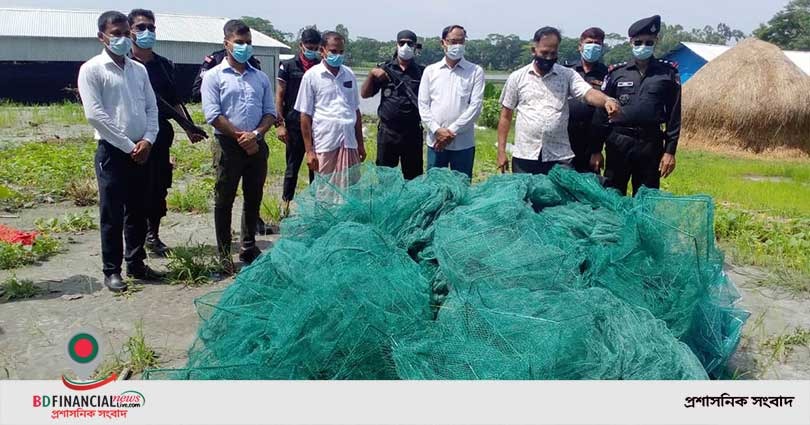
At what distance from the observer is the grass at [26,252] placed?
5.42m

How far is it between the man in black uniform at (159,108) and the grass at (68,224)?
117 centimetres

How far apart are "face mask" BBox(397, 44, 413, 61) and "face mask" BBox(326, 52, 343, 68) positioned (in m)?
0.64

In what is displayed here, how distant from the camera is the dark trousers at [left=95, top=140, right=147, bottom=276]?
15.4 feet

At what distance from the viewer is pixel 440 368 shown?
8.71ft

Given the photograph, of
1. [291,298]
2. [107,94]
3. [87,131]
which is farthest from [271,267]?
[87,131]

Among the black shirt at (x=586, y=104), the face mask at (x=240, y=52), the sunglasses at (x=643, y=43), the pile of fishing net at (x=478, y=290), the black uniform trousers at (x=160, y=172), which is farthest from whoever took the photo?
the black shirt at (x=586, y=104)

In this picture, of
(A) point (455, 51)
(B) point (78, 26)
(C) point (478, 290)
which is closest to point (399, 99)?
(A) point (455, 51)

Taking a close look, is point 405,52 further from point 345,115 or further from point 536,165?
point 536,165

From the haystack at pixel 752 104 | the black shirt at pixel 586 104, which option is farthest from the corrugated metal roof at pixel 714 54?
the black shirt at pixel 586 104

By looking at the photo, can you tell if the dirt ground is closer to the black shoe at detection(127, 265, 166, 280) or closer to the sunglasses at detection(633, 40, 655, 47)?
the black shoe at detection(127, 265, 166, 280)

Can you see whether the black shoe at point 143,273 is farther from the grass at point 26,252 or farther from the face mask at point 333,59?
the face mask at point 333,59

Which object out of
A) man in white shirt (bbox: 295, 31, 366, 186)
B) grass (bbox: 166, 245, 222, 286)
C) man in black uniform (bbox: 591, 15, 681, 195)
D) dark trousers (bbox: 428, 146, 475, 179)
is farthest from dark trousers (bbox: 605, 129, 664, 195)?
grass (bbox: 166, 245, 222, 286)

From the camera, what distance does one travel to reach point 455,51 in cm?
555
